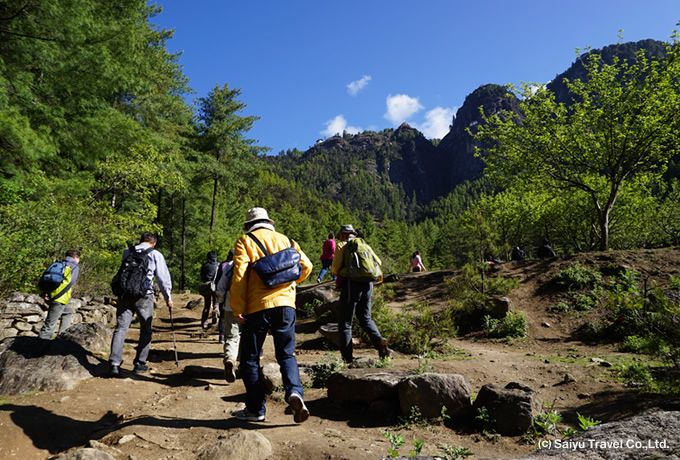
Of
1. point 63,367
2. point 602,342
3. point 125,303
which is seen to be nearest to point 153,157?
point 125,303

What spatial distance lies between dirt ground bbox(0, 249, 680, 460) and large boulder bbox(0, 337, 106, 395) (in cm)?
18

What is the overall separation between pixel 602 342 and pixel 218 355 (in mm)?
7396

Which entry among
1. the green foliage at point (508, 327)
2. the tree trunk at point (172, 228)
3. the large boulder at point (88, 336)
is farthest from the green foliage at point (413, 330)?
the tree trunk at point (172, 228)

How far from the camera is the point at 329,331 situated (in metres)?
6.85

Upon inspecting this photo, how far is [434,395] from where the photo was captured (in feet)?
11.8

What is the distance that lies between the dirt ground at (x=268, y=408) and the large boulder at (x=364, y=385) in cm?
14

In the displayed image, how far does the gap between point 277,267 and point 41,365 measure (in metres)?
3.52

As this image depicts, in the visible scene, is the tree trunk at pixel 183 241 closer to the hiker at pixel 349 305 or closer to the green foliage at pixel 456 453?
the hiker at pixel 349 305

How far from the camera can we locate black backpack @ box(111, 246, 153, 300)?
509cm

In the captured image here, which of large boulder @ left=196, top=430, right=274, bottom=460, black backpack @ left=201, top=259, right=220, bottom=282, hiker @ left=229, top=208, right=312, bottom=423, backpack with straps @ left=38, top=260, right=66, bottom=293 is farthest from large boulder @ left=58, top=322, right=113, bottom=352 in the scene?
large boulder @ left=196, top=430, right=274, bottom=460

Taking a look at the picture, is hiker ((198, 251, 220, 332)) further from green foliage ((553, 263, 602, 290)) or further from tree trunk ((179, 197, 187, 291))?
Result: tree trunk ((179, 197, 187, 291))

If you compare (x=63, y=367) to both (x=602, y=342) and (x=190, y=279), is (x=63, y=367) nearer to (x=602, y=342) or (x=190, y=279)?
(x=602, y=342)

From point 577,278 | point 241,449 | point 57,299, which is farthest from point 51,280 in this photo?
point 577,278

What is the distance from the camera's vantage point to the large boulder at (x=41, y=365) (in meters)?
4.12
